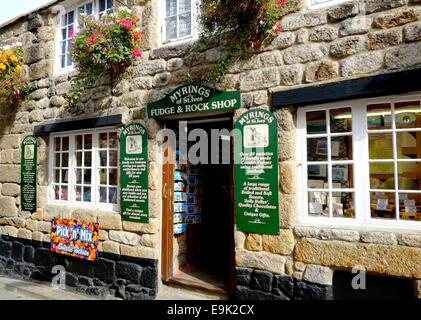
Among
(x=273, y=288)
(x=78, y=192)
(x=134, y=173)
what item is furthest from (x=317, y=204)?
(x=78, y=192)

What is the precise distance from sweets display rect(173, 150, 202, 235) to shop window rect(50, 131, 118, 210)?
99cm

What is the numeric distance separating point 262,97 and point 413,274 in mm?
2345

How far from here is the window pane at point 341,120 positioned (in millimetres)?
3566

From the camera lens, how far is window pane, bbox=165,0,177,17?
4938mm

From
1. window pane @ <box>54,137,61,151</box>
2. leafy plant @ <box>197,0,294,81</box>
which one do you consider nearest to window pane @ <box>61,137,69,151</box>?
window pane @ <box>54,137,61,151</box>

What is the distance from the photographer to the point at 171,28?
4.94m

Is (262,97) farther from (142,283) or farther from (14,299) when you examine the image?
(14,299)

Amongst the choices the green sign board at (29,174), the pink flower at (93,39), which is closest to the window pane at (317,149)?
the pink flower at (93,39)

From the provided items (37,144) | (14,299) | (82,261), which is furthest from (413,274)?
(37,144)

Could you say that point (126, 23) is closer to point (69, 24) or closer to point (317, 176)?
point (69, 24)

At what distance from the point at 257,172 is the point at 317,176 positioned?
670mm

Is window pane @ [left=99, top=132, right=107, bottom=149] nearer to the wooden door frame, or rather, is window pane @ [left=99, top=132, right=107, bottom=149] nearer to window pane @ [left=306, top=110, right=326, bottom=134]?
the wooden door frame

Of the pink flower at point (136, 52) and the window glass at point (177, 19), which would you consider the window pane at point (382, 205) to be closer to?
the window glass at point (177, 19)
